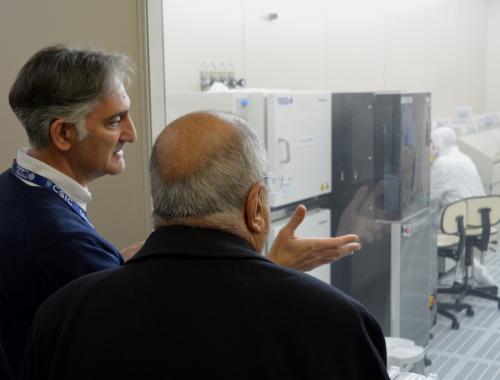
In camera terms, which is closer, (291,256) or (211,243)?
(211,243)

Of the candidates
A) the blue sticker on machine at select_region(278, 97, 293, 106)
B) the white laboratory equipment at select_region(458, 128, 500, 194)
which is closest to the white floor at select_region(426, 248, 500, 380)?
the white laboratory equipment at select_region(458, 128, 500, 194)

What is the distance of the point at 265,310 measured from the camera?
0.86 meters

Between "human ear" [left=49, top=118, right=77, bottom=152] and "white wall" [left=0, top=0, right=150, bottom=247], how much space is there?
80 cm

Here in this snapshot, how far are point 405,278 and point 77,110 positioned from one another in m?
2.49

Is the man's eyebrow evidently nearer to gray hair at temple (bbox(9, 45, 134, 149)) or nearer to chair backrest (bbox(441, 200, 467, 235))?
gray hair at temple (bbox(9, 45, 134, 149))

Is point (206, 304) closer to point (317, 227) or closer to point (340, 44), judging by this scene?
point (317, 227)

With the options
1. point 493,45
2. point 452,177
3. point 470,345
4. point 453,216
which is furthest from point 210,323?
point 493,45

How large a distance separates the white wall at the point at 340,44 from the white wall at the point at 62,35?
123cm

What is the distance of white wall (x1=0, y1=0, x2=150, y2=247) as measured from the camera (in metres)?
2.08

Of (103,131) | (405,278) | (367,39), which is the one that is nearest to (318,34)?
(367,39)

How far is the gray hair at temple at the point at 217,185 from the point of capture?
91 cm

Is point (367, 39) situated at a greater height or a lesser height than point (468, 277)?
greater

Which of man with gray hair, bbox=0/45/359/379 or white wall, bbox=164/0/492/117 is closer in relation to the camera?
man with gray hair, bbox=0/45/359/379

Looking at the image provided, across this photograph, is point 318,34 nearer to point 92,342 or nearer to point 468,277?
point 468,277
